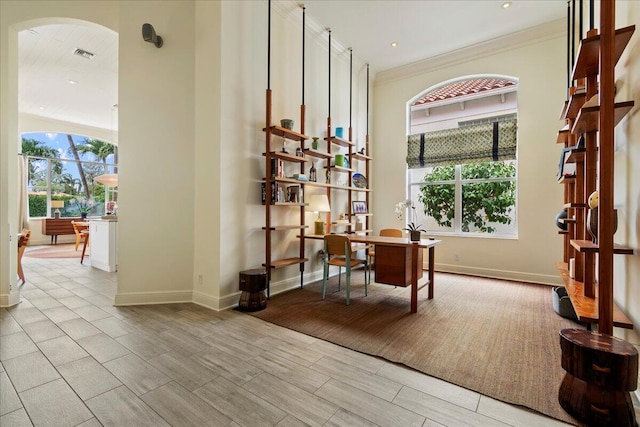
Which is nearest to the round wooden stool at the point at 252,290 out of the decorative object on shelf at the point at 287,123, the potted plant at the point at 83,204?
the decorative object on shelf at the point at 287,123

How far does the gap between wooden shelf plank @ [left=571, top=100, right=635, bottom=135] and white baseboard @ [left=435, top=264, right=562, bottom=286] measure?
301cm

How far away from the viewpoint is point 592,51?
1938mm

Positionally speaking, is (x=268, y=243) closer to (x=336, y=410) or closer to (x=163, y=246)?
(x=163, y=246)

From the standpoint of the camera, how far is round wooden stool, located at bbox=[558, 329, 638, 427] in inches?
54.2

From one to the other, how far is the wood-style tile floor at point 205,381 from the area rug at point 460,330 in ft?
0.53

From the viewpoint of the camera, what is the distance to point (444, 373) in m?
1.93

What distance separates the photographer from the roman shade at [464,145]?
4699 mm

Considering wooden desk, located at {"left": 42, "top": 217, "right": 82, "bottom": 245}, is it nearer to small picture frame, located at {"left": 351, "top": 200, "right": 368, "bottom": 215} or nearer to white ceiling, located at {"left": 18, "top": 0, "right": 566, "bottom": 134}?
white ceiling, located at {"left": 18, "top": 0, "right": 566, "bottom": 134}

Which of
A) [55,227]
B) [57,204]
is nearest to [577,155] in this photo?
→ [55,227]

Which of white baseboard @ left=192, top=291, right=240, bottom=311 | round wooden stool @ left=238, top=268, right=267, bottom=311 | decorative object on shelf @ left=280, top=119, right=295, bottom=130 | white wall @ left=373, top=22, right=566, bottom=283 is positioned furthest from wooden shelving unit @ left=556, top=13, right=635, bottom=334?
white baseboard @ left=192, top=291, right=240, bottom=311

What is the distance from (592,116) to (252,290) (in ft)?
10.5

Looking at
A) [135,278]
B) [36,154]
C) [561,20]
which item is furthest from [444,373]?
[36,154]

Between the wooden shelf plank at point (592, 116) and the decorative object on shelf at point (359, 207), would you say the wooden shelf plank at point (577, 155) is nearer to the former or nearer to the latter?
the wooden shelf plank at point (592, 116)

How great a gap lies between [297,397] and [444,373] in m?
1.00
